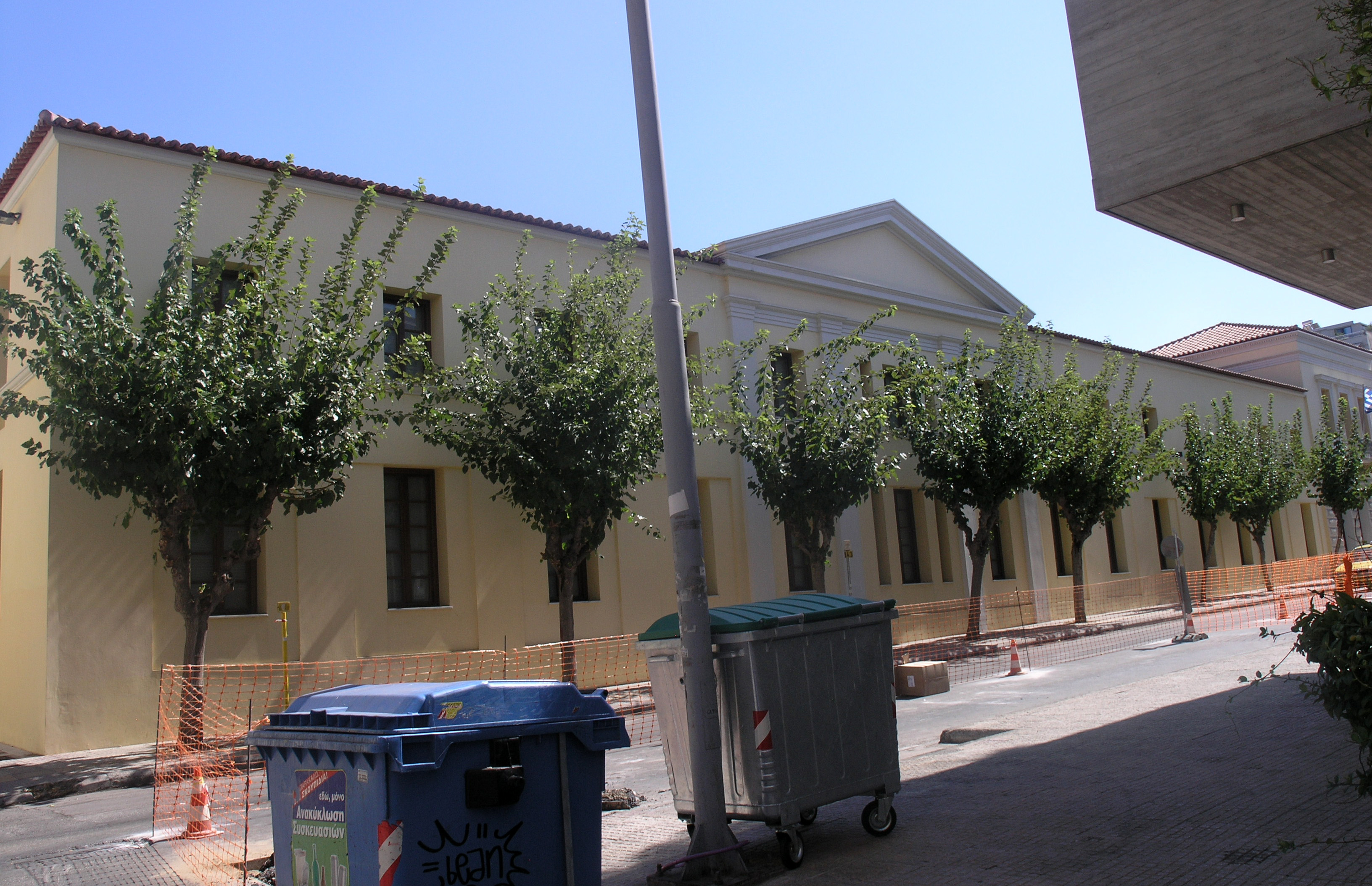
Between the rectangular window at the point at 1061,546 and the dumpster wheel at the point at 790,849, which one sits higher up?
the rectangular window at the point at 1061,546

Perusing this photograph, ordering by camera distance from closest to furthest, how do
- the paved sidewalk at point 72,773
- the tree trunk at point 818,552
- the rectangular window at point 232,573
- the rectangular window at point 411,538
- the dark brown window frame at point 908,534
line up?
the paved sidewalk at point 72,773, the rectangular window at point 232,573, the rectangular window at point 411,538, the tree trunk at point 818,552, the dark brown window frame at point 908,534

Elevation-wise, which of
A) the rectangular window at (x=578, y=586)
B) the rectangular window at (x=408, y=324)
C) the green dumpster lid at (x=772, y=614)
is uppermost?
the rectangular window at (x=408, y=324)

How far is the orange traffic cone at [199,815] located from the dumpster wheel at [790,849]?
5018 mm

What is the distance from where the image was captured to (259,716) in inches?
530

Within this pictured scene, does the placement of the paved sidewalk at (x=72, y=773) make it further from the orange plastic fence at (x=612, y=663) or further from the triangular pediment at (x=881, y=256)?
the triangular pediment at (x=881, y=256)

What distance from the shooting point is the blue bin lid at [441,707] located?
493cm

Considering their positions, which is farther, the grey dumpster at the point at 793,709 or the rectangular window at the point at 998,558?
the rectangular window at the point at 998,558

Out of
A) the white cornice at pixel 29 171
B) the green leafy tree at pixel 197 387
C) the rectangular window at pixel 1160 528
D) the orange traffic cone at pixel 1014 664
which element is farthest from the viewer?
the rectangular window at pixel 1160 528

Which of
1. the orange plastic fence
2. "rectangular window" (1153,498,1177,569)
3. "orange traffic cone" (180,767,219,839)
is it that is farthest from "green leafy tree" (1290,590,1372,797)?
"rectangular window" (1153,498,1177,569)

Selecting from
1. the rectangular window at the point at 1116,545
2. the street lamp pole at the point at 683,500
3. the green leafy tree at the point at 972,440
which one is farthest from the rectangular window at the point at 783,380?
the rectangular window at the point at 1116,545

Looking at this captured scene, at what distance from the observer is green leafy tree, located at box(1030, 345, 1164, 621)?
25188 mm

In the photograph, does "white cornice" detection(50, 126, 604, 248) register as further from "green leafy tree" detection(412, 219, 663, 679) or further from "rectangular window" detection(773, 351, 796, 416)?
"rectangular window" detection(773, 351, 796, 416)

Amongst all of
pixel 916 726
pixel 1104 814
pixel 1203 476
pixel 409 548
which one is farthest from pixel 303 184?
pixel 1203 476

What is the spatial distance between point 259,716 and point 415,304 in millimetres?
7129
